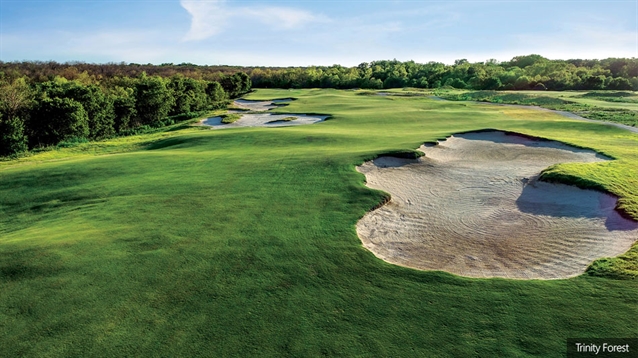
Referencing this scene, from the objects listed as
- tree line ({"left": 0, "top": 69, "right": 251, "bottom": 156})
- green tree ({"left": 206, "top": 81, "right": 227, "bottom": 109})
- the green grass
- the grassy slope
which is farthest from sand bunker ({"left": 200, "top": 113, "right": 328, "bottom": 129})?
the grassy slope

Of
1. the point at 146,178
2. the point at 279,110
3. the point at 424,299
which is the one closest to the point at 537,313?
the point at 424,299

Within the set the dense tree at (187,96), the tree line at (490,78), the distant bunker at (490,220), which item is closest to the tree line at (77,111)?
the dense tree at (187,96)

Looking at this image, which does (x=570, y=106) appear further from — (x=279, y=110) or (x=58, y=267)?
(x=58, y=267)

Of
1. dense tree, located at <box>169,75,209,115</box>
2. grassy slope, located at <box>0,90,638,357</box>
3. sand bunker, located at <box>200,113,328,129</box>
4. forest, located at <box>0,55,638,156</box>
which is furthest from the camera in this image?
dense tree, located at <box>169,75,209,115</box>

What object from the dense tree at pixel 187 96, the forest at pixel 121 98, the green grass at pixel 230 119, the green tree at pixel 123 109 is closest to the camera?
the forest at pixel 121 98

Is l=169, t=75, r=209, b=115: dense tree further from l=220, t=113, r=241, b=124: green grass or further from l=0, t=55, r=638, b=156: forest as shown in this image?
l=220, t=113, r=241, b=124: green grass

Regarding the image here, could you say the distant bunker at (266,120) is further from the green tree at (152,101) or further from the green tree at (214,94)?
the green tree at (214,94)
